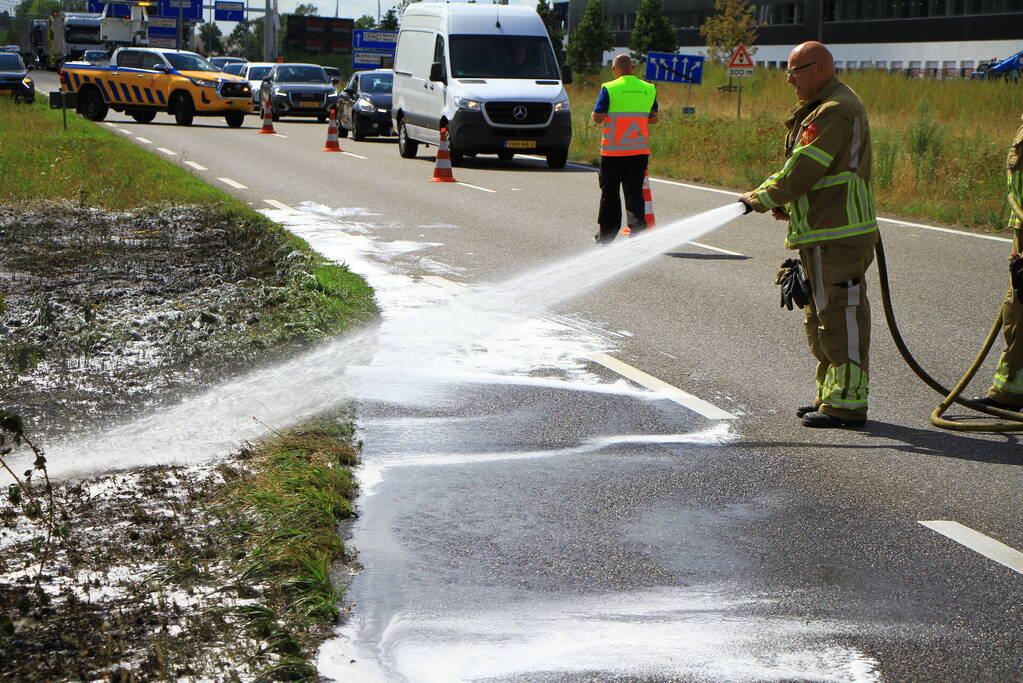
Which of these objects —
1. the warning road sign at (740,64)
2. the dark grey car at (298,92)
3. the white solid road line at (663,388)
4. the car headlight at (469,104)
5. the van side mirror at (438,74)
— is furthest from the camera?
the dark grey car at (298,92)

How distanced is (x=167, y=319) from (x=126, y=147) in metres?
14.6

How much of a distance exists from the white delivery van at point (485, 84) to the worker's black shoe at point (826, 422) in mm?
16553

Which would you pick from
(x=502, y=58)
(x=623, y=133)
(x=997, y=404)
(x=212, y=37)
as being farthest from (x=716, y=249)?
(x=212, y=37)

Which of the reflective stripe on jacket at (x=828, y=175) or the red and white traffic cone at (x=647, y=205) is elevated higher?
the reflective stripe on jacket at (x=828, y=175)

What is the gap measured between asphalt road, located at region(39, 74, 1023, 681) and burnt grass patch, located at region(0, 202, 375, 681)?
20cm

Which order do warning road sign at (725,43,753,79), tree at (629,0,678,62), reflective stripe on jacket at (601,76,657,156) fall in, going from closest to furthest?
reflective stripe on jacket at (601,76,657,156) → warning road sign at (725,43,753,79) → tree at (629,0,678,62)

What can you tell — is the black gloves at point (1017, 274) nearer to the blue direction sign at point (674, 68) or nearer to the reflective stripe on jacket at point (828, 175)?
the reflective stripe on jacket at point (828, 175)

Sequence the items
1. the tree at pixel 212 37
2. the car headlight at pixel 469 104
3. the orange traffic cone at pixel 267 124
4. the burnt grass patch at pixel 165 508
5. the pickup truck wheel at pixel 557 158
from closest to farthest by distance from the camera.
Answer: the burnt grass patch at pixel 165 508, the car headlight at pixel 469 104, the pickup truck wheel at pixel 557 158, the orange traffic cone at pixel 267 124, the tree at pixel 212 37

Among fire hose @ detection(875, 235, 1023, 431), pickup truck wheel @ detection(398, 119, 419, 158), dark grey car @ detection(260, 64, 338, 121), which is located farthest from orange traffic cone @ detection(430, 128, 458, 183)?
dark grey car @ detection(260, 64, 338, 121)

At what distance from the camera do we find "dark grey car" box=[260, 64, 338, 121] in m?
36.8

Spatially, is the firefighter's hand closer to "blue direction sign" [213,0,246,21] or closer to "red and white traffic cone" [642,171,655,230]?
"red and white traffic cone" [642,171,655,230]

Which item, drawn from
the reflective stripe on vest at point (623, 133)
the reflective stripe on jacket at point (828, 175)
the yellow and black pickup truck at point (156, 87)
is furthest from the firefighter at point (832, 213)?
the yellow and black pickup truck at point (156, 87)

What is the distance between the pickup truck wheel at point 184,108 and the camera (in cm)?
3288

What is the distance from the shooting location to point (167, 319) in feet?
26.6
